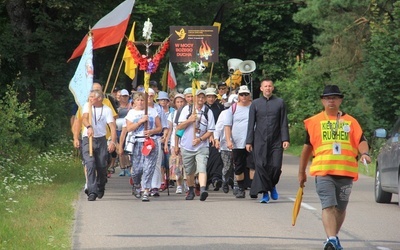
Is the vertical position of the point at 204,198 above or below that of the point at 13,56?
below

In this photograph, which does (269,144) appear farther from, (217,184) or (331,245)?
(331,245)

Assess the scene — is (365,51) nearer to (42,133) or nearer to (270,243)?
(42,133)

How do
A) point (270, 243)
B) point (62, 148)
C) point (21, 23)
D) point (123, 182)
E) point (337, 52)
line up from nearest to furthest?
point (270, 243) → point (123, 182) → point (21, 23) → point (62, 148) → point (337, 52)

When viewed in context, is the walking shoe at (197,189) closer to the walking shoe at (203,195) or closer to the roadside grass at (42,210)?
the walking shoe at (203,195)

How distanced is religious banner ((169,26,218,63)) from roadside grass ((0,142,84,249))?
9.90 feet

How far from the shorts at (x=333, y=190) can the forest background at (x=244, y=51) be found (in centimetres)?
1215


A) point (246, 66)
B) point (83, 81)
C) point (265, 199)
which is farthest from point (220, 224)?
point (246, 66)

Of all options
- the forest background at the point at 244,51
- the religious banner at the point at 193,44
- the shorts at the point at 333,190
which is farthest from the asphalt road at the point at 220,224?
the forest background at the point at 244,51

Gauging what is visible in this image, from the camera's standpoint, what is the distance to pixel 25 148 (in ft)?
85.0

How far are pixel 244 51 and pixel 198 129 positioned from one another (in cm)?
3736

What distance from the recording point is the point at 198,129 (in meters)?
19.5

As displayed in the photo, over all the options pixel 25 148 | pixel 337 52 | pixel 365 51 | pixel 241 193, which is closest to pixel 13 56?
pixel 25 148

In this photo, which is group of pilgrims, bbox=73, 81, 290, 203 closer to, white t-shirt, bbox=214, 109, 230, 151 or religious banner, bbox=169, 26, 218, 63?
white t-shirt, bbox=214, 109, 230, 151

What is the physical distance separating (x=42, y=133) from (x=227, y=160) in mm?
12277
